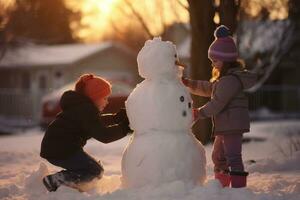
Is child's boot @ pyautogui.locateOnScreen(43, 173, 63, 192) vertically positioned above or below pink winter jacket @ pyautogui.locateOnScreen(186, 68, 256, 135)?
below

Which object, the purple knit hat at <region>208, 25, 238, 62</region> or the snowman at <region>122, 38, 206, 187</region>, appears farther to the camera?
the purple knit hat at <region>208, 25, 238, 62</region>

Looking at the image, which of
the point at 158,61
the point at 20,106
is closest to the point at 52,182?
the point at 158,61

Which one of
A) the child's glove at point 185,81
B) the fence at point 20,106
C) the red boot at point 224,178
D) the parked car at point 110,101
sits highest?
the child's glove at point 185,81

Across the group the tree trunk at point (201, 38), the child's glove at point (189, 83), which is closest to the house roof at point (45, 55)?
the tree trunk at point (201, 38)

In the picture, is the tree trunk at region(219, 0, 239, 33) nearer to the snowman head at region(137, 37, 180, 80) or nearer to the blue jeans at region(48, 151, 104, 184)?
the snowman head at region(137, 37, 180, 80)

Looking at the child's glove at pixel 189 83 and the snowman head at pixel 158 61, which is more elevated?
the snowman head at pixel 158 61

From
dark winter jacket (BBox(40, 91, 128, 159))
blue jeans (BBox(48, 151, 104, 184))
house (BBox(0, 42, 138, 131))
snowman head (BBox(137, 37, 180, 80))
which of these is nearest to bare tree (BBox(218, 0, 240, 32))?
snowman head (BBox(137, 37, 180, 80))

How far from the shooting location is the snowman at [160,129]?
16.5 feet

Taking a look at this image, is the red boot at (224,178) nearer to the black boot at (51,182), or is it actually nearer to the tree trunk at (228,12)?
the black boot at (51,182)

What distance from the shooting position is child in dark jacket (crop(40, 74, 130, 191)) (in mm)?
5324

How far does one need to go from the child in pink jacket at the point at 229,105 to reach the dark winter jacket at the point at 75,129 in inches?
35.1

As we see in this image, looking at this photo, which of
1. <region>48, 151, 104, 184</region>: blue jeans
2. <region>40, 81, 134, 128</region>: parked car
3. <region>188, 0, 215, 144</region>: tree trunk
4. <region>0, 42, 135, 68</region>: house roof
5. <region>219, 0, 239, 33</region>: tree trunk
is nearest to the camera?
<region>48, 151, 104, 184</region>: blue jeans

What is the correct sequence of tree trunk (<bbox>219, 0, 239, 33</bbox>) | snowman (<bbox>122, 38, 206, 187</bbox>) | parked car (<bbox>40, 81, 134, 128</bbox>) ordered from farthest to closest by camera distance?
1. parked car (<bbox>40, 81, 134, 128</bbox>)
2. tree trunk (<bbox>219, 0, 239, 33</bbox>)
3. snowman (<bbox>122, 38, 206, 187</bbox>)

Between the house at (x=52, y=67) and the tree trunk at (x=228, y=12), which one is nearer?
the tree trunk at (x=228, y=12)
